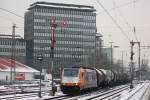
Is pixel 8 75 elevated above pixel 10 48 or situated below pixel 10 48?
below

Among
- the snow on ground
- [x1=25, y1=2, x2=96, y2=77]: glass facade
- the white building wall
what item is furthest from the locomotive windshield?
[x1=25, y1=2, x2=96, y2=77]: glass facade

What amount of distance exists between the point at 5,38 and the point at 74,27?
2787 cm

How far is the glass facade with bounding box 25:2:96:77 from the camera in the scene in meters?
178

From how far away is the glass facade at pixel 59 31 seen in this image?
177500mm

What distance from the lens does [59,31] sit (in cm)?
18175

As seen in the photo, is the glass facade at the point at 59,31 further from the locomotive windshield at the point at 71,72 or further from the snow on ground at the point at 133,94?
the locomotive windshield at the point at 71,72

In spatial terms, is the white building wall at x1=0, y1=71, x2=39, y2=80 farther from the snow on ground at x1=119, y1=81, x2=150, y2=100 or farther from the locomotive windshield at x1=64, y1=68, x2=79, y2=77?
the locomotive windshield at x1=64, y1=68, x2=79, y2=77

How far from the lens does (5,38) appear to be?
178 m

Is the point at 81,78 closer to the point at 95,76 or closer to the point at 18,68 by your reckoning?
the point at 95,76

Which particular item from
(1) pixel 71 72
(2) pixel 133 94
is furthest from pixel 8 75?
(2) pixel 133 94

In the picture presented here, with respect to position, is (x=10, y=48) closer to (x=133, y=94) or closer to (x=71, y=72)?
(x=71, y=72)

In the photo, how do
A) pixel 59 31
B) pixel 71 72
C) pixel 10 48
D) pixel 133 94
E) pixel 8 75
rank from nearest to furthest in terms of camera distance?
pixel 71 72 → pixel 133 94 → pixel 8 75 → pixel 10 48 → pixel 59 31

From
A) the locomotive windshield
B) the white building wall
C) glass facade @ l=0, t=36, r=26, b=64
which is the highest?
glass facade @ l=0, t=36, r=26, b=64

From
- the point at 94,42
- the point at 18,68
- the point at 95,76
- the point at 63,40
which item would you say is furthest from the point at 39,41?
the point at 95,76
